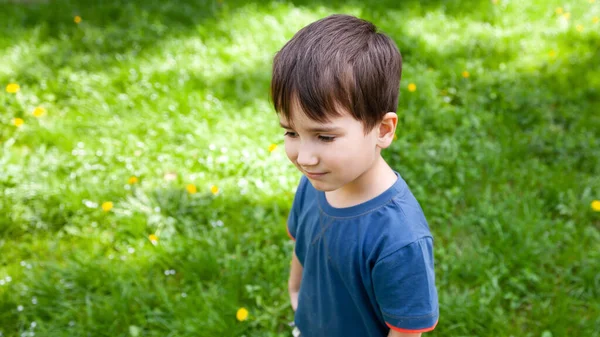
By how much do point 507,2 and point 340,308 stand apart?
12.1 ft

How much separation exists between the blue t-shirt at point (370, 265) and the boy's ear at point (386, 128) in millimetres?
126

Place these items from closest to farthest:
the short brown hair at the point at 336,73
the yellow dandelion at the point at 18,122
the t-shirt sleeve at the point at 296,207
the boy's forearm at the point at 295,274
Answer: the short brown hair at the point at 336,73, the t-shirt sleeve at the point at 296,207, the boy's forearm at the point at 295,274, the yellow dandelion at the point at 18,122

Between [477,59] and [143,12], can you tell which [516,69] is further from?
[143,12]

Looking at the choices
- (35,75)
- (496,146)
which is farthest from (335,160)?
(35,75)

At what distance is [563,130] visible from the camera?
306cm

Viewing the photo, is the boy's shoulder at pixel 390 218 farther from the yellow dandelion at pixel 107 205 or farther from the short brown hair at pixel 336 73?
the yellow dandelion at pixel 107 205

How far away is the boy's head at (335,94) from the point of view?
1.17m

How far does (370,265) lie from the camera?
1330mm

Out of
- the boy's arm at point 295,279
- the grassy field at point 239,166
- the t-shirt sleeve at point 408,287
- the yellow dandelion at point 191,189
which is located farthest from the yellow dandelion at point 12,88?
the t-shirt sleeve at point 408,287

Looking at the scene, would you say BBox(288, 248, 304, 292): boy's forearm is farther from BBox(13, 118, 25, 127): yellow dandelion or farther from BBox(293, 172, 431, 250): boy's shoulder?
BBox(13, 118, 25, 127): yellow dandelion

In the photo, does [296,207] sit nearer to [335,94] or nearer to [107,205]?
[335,94]

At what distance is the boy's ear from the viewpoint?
1.27 metres

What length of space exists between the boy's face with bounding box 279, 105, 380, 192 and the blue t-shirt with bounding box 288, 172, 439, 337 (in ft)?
0.46

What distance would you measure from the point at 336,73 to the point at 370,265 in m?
0.49
